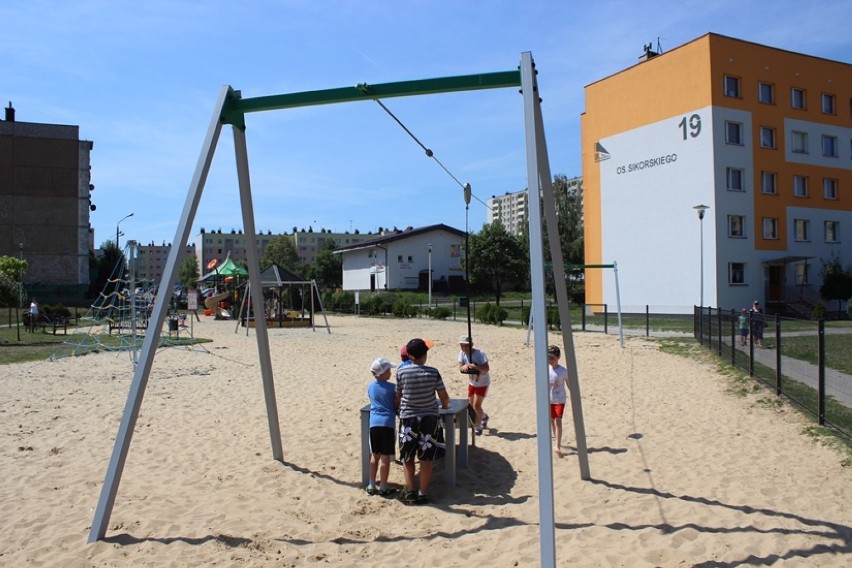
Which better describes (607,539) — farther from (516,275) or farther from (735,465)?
(516,275)

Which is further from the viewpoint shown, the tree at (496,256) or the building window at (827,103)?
the tree at (496,256)

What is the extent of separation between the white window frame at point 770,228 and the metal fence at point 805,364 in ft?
85.5

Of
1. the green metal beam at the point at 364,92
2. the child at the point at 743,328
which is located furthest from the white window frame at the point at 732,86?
the green metal beam at the point at 364,92

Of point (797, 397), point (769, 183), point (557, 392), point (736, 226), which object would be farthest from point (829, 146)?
point (557, 392)

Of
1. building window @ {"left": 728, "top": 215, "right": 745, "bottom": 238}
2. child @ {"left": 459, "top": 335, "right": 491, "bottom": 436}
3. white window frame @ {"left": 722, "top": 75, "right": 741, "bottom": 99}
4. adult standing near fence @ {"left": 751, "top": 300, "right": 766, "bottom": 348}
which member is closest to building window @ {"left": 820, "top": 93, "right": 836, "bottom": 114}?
white window frame @ {"left": 722, "top": 75, "right": 741, "bottom": 99}

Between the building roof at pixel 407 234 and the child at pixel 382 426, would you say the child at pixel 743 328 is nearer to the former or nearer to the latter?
the child at pixel 382 426

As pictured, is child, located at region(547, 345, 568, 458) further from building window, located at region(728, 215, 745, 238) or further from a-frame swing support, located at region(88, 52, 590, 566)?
building window, located at region(728, 215, 745, 238)

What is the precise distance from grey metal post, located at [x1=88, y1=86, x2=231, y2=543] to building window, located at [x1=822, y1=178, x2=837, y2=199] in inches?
1599

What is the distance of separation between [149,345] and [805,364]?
7954mm

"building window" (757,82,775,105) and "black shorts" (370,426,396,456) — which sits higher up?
"building window" (757,82,775,105)

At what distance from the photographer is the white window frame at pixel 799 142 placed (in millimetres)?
36000

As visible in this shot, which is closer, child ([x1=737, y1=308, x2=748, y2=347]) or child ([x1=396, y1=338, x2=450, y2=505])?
child ([x1=396, y1=338, x2=450, y2=505])

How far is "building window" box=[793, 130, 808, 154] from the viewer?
36.1 m

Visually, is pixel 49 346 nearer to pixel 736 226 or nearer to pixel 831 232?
pixel 736 226
